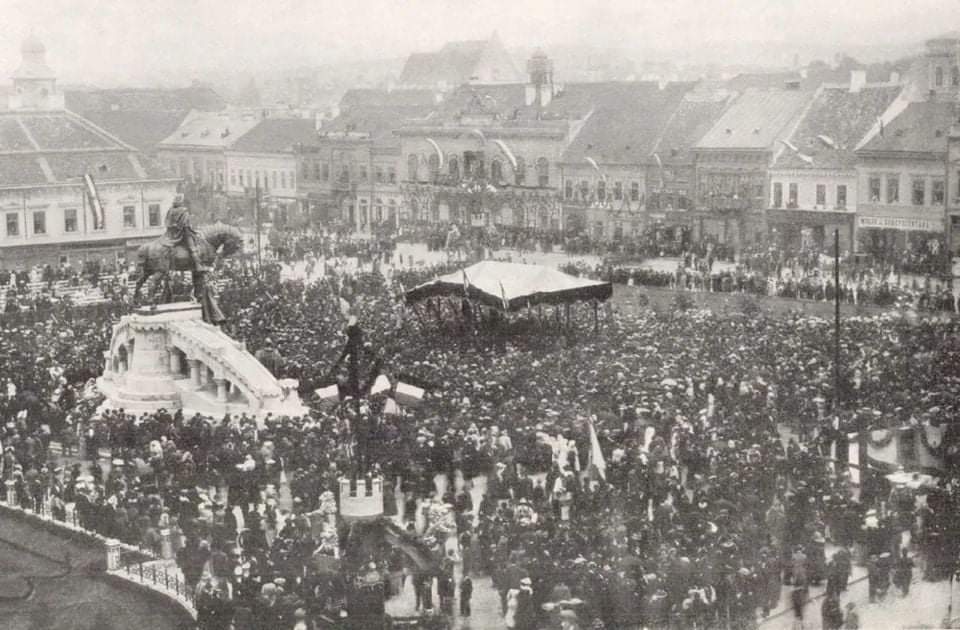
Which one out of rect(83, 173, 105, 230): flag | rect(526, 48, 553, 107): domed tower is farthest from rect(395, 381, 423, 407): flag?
rect(526, 48, 553, 107): domed tower

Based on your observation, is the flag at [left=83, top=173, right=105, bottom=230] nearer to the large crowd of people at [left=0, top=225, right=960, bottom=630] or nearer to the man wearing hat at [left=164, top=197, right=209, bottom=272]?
the large crowd of people at [left=0, top=225, right=960, bottom=630]

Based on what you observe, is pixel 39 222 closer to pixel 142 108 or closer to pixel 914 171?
pixel 914 171

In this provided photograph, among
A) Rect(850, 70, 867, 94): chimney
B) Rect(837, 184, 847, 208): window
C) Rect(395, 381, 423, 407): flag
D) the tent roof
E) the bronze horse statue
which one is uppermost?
Rect(850, 70, 867, 94): chimney

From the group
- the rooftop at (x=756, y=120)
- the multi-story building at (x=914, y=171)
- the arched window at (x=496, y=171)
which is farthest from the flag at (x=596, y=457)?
the arched window at (x=496, y=171)

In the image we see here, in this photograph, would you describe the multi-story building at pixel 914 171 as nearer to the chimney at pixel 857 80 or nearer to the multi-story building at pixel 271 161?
the chimney at pixel 857 80

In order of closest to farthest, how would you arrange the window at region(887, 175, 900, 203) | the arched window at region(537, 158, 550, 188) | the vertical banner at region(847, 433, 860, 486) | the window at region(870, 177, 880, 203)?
the vertical banner at region(847, 433, 860, 486)
the window at region(887, 175, 900, 203)
the window at region(870, 177, 880, 203)
the arched window at region(537, 158, 550, 188)

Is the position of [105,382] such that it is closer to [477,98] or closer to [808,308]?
[808,308]

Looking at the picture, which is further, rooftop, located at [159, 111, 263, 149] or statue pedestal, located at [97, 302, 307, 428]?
rooftop, located at [159, 111, 263, 149]
